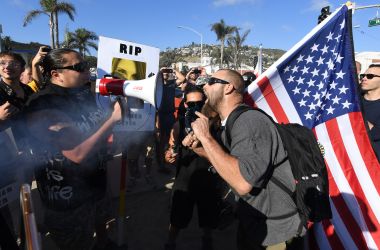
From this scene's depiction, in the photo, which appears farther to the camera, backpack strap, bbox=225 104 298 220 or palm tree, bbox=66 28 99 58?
palm tree, bbox=66 28 99 58

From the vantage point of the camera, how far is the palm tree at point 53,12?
25.4m

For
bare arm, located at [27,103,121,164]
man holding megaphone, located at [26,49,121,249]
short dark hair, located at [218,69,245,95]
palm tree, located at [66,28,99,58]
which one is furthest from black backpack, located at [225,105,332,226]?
palm tree, located at [66,28,99,58]

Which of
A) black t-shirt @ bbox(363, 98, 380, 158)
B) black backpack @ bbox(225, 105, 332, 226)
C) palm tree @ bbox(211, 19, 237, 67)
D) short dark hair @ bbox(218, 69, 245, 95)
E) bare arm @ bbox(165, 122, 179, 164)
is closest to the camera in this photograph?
black backpack @ bbox(225, 105, 332, 226)

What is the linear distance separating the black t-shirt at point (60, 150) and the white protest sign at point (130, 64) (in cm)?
34

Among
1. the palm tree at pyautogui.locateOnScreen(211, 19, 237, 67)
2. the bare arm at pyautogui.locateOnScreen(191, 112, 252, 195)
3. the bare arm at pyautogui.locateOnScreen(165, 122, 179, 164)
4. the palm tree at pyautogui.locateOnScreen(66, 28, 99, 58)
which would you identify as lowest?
the bare arm at pyautogui.locateOnScreen(165, 122, 179, 164)

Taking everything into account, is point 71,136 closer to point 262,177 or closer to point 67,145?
point 67,145

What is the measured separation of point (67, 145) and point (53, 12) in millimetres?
28750

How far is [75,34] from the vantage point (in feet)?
110

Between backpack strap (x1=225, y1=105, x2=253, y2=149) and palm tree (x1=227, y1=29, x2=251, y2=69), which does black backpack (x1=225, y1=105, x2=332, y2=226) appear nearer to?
backpack strap (x1=225, y1=105, x2=253, y2=149)

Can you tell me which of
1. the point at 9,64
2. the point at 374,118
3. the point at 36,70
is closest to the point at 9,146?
the point at 9,64

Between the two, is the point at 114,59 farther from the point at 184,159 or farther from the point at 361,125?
the point at 361,125

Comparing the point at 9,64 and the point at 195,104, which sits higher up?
the point at 9,64

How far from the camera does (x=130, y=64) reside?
321 cm

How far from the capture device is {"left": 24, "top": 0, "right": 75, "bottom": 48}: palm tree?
1001 inches
